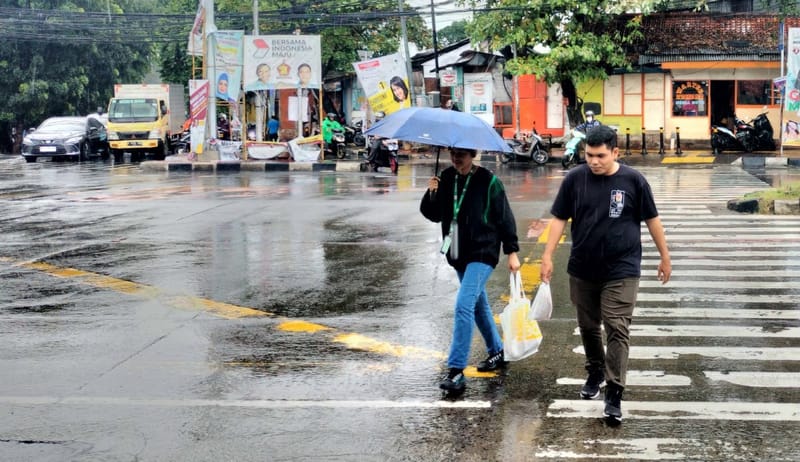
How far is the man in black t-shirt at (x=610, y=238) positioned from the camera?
5645mm

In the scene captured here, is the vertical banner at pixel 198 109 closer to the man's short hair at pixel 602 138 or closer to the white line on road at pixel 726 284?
the white line on road at pixel 726 284

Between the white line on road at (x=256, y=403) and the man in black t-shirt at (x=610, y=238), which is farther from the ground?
the man in black t-shirt at (x=610, y=238)

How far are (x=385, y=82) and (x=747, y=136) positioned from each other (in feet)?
36.2

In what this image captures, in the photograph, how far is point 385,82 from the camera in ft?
99.0

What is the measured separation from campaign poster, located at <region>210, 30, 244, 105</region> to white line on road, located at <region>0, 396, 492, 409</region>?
24.3 m

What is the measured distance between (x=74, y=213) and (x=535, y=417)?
12839 mm

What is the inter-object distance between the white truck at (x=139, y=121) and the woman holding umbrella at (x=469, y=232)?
3095cm

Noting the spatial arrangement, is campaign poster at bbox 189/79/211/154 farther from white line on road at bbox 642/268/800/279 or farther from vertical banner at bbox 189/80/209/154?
white line on road at bbox 642/268/800/279

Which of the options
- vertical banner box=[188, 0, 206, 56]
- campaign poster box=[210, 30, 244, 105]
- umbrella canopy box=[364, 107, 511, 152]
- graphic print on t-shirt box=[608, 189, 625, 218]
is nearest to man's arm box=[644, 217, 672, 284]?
graphic print on t-shirt box=[608, 189, 625, 218]

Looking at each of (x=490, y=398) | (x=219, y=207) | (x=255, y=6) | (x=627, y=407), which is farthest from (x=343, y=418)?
(x=255, y=6)

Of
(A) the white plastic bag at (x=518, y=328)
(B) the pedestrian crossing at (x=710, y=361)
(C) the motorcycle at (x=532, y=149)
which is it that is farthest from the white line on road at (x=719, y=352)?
(C) the motorcycle at (x=532, y=149)

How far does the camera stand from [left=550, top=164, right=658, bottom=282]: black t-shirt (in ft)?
18.7

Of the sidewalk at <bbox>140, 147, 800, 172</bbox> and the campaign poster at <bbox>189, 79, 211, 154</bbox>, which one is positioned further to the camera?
the campaign poster at <bbox>189, 79, 211, 154</bbox>

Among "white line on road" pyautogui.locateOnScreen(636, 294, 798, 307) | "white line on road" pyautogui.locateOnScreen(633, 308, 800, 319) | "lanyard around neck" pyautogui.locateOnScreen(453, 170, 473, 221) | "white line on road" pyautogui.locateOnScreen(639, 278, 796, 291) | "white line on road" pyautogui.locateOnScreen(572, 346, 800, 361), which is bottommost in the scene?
"white line on road" pyautogui.locateOnScreen(572, 346, 800, 361)
